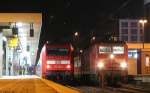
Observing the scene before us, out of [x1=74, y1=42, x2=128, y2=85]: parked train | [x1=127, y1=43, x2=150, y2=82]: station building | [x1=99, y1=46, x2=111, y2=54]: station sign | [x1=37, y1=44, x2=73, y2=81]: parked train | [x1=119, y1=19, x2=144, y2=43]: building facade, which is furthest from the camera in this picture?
[x1=119, y1=19, x2=144, y2=43]: building facade

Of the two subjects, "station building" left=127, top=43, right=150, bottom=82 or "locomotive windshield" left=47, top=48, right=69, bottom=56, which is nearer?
"locomotive windshield" left=47, top=48, right=69, bottom=56

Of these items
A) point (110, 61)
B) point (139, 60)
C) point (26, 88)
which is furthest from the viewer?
point (139, 60)

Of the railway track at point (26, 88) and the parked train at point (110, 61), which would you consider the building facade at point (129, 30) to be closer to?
the parked train at point (110, 61)

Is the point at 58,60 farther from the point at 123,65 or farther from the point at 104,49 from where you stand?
the point at 123,65

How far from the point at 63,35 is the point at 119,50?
35.0 m

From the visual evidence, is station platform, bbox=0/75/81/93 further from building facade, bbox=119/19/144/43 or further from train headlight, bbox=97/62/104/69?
building facade, bbox=119/19/144/43

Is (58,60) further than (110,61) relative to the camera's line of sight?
Yes

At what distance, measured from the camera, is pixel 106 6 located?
37125 millimetres

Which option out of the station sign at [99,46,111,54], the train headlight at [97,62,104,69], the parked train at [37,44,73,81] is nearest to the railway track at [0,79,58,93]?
the train headlight at [97,62,104,69]

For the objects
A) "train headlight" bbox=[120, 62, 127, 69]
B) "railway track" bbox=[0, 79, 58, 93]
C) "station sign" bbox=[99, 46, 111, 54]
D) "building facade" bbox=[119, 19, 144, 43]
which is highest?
"building facade" bbox=[119, 19, 144, 43]

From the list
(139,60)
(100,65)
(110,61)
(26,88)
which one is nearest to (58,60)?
(100,65)

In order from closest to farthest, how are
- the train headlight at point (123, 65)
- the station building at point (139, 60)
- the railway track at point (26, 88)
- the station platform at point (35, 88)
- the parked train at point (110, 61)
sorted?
the station platform at point (35, 88), the railway track at point (26, 88), the parked train at point (110, 61), the train headlight at point (123, 65), the station building at point (139, 60)

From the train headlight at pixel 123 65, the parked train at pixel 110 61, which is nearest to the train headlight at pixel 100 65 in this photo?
the parked train at pixel 110 61

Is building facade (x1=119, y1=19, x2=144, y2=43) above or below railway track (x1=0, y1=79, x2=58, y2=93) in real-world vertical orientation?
above
